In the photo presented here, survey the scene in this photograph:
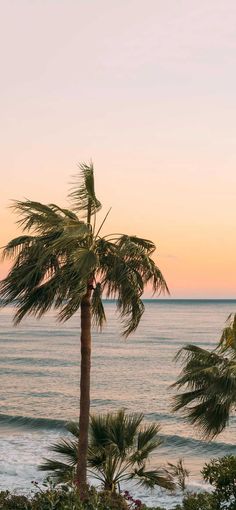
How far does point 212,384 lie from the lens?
16.1 meters

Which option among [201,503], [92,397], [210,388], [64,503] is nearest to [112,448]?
[210,388]

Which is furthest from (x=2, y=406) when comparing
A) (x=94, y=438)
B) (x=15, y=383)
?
(x=94, y=438)

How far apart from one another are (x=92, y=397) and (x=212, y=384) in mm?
39060

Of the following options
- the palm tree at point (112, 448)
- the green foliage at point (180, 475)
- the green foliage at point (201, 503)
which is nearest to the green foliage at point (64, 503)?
the green foliage at point (201, 503)

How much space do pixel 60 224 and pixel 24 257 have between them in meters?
1.06

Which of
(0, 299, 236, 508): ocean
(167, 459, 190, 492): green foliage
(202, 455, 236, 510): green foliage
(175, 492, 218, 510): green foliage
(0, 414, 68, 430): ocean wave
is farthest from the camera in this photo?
(0, 414, 68, 430): ocean wave

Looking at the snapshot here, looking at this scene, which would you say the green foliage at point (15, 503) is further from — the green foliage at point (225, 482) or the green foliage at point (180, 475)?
the green foliage at point (180, 475)

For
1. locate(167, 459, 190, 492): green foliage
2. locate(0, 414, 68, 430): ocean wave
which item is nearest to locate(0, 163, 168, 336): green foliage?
locate(167, 459, 190, 492): green foliage

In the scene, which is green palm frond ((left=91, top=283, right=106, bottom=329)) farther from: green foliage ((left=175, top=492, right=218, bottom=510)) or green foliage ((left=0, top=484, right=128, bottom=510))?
green foliage ((left=0, top=484, right=128, bottom=510))

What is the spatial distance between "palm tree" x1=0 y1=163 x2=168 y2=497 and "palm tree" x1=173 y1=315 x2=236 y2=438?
7.68 feet

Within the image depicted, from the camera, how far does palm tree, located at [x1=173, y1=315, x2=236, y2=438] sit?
1588 cm

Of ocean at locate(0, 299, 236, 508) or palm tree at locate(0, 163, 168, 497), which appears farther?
ocean at locate(0, 299, 236, 508)

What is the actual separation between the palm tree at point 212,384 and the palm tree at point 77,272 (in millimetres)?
2340

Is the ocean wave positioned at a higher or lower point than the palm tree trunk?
lower
